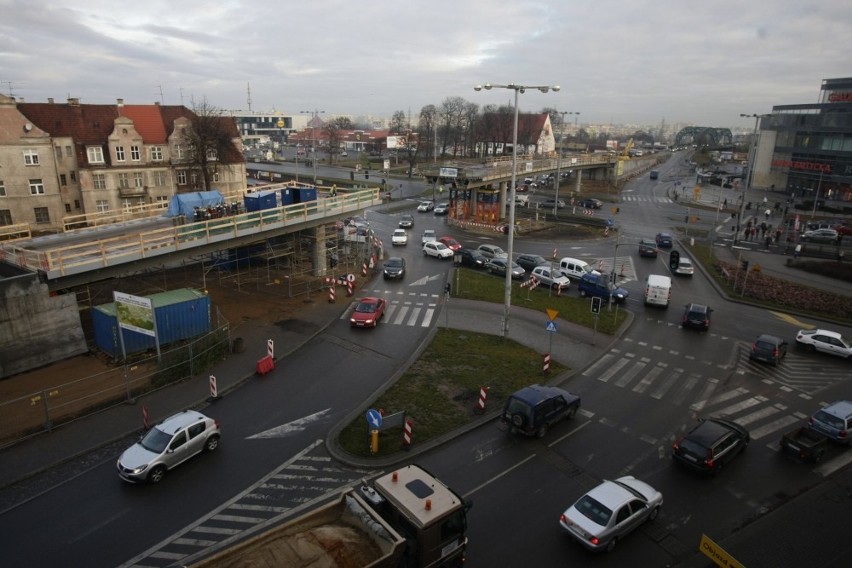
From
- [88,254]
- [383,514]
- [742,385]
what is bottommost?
[742,385]

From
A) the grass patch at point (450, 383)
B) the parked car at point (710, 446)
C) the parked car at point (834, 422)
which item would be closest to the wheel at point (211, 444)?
the grass patch at point (450, 383)

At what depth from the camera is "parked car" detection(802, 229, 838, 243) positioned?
52219 mm

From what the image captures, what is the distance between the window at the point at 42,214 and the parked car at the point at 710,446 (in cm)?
5067

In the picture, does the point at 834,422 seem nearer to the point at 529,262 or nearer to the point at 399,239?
the point at 529,262

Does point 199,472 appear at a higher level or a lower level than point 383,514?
lower

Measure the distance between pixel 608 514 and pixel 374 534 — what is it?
614cm

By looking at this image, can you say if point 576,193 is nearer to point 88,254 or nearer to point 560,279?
point 560,279

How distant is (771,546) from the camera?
13.3 m

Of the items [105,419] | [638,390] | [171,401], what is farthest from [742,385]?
[105,419]

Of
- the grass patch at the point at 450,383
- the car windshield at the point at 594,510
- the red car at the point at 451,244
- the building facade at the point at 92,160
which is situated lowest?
the grass patch at the point at 450,383

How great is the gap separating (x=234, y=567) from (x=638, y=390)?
57.3 feet

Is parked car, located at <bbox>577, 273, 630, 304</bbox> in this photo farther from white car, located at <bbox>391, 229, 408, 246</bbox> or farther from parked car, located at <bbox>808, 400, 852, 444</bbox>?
white car, located at <bbox>391, 229, 408, 246</bbox>

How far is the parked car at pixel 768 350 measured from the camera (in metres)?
24.4

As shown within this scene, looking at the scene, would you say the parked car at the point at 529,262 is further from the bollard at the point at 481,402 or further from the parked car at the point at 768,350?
the bollard at the point at 481,402
